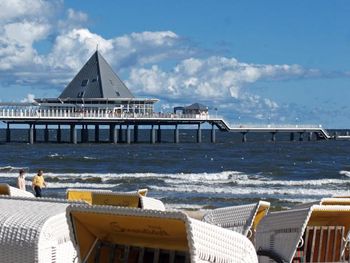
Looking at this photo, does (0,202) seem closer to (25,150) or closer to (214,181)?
(214,181)

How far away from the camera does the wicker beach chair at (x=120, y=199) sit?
988 cm

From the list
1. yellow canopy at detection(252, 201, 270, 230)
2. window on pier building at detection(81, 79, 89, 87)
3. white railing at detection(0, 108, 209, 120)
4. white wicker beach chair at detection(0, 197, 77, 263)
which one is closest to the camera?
white wicker beach chair at detection(0, 197, 77, 263)

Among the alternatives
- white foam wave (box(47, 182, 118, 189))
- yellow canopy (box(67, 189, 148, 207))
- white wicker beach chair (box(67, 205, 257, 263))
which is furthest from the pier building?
white wicker beach chair (box(67, 205, 257, 263))

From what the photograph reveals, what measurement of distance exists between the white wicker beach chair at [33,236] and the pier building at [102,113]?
55.0 metres

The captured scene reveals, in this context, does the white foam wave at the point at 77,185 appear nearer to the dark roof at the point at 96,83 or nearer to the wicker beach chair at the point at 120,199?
the wicker beach chair at the point at 120,199

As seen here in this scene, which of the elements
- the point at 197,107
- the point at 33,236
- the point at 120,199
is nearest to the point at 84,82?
the point at 197,107

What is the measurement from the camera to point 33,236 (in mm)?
5266

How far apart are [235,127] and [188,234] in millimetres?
66169

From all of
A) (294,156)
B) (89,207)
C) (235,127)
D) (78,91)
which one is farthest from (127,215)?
(78,91)

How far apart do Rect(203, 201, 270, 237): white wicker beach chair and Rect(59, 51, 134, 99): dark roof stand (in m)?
66.7

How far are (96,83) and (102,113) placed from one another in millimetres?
11637

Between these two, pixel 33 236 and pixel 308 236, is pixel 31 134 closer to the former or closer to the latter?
pixel 308 236

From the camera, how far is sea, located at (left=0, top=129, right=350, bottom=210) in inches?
945

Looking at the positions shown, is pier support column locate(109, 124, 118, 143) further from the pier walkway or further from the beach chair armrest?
the beach chair armrest
